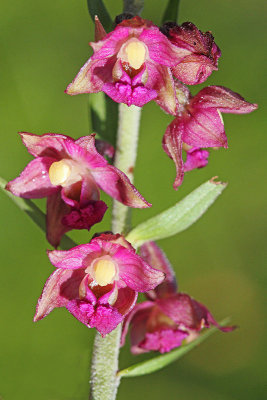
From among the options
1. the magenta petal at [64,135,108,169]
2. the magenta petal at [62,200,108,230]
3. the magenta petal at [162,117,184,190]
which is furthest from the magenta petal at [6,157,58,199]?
the magenta petal at [162,117,184,190]

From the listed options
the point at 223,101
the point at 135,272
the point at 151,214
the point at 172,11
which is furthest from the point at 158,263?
the point at 151,214

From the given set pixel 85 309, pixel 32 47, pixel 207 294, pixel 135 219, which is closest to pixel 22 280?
pixel 135 219

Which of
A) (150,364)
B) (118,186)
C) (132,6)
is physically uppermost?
(132,6)

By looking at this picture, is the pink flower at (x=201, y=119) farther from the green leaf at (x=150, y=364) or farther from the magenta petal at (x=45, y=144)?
the green leaf at (x=150, y=364)

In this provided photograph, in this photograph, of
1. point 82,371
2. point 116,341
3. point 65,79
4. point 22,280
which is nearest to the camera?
point 116,341

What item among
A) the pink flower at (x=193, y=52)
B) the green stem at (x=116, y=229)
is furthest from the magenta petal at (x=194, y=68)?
the green stem at (x=116, y=229)

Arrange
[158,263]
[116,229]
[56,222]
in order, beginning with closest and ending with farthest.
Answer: [56,222] → [116,229] → [158,263]

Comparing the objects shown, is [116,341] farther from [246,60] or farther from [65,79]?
[246,60]

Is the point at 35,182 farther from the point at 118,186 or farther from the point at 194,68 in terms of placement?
the point at 194,68
